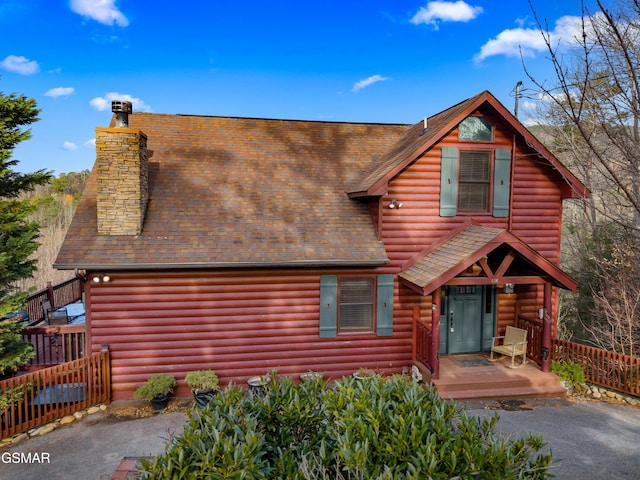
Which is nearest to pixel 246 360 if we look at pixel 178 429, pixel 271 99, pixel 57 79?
pixel 178 429

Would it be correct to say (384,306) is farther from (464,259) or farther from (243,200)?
(243,200)

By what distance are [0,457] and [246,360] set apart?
15.4 feet

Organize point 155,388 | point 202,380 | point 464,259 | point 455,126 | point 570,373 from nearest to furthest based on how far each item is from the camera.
A: point 155,388, point 464,259, point 202,380, point 570,373, point 455,126

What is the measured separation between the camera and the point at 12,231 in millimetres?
8523

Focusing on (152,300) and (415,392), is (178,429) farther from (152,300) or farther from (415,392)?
(415,392)

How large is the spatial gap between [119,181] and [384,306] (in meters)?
6.87

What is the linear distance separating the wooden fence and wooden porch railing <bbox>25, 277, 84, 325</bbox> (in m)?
3.88

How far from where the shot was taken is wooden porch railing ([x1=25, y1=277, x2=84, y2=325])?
44.0 ft

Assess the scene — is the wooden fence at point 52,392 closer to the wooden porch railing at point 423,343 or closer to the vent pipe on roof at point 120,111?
the vent pipe on roof at point 120,111

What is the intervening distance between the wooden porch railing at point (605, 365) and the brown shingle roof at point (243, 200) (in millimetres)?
5187

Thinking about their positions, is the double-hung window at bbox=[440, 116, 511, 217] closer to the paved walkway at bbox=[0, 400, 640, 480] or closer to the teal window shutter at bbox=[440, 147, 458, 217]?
the teal window shutter at bbox=[440, 147, 458, 217]

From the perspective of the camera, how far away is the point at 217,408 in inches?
175

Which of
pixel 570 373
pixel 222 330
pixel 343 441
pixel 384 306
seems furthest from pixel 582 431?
pixel 222 330

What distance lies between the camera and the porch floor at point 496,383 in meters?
9.27
